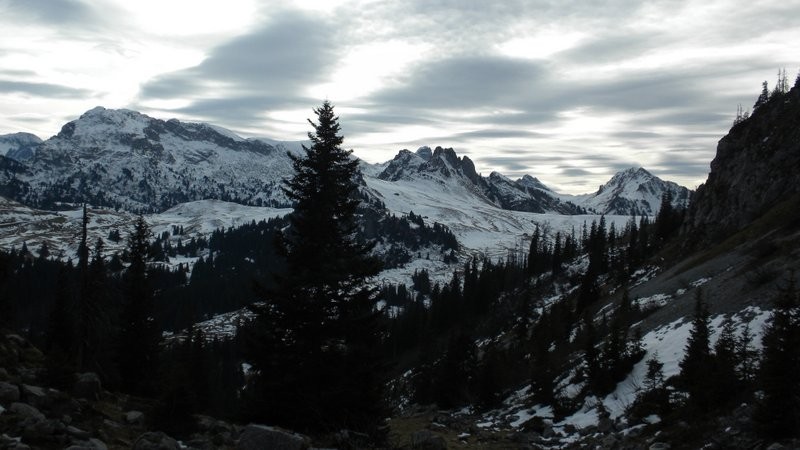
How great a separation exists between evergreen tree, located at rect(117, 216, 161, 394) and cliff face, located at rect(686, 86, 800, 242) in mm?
62311

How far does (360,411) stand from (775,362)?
1275 cm

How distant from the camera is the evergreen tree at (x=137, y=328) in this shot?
38031mm

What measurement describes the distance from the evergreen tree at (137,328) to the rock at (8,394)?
2270cm

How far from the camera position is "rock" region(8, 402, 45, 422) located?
13.5 m

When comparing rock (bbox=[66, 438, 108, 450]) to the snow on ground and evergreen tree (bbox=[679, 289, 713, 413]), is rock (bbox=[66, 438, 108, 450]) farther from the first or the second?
the snow on ground

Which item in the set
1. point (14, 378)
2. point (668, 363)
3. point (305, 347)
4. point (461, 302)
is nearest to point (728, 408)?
point (668, 363)

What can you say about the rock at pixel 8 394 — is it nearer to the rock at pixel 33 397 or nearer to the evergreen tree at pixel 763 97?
the rock at pixel 33 397

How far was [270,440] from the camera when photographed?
12742 millimetres

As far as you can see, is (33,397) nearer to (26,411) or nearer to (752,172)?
(26,411)

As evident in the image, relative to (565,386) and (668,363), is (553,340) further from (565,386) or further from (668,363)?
(668,363)

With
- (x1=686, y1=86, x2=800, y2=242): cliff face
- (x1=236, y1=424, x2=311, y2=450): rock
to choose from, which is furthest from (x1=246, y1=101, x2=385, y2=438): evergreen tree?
(x1=686, y1=86, x2=800, y2=242): cliff face

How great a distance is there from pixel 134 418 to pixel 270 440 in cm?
933

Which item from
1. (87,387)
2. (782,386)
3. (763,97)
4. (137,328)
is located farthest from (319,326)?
(763,97)

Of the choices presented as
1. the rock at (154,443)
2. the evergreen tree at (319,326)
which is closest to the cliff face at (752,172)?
the evergreen tree at (319,326)
